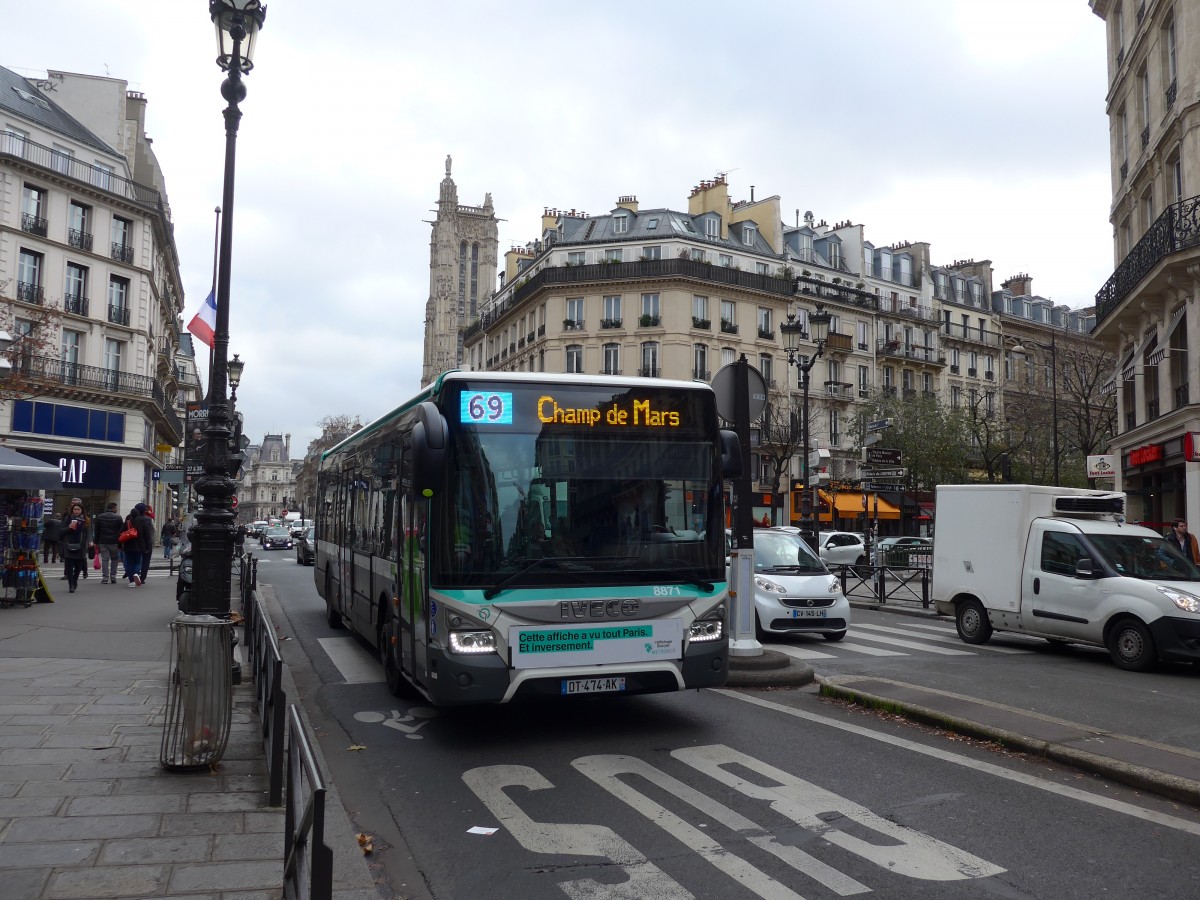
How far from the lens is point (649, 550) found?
7262 millimetres

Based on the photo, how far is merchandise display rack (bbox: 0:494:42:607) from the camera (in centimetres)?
1620

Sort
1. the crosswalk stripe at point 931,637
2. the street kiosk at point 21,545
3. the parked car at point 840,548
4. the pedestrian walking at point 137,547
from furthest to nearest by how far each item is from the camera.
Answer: the parked car at point 840,548 → the pedestrian walking at point 137,547 → the street kiosk at point 21,545 → the crosswalk stripe at point 931,637

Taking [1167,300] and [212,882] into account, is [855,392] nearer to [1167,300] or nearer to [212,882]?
[1167,300]

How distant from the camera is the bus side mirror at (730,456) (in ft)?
25.2

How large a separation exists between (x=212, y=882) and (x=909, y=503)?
4479cm

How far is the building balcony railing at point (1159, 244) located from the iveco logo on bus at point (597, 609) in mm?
18476

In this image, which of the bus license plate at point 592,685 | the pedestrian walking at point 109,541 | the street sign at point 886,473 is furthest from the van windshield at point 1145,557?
the pedestrian walking at point 109,541

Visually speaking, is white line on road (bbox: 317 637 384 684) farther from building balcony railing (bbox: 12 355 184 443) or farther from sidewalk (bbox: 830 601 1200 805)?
building balcony railing (bbox: 12 355 184 443)

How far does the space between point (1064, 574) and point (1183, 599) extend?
4.77ft

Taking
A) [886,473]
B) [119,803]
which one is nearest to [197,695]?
[119,803]

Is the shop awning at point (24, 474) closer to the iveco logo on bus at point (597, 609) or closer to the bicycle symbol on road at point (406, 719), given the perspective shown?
the bicycle symbol on road at point (406, 719)

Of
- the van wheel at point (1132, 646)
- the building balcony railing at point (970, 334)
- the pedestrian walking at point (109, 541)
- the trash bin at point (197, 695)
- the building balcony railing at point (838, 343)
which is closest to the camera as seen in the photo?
the trash bin at point (197, 695)

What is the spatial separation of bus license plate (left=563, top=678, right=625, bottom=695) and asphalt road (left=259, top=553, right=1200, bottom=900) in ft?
1.40

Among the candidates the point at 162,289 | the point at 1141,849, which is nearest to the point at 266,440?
the point at 162,289
